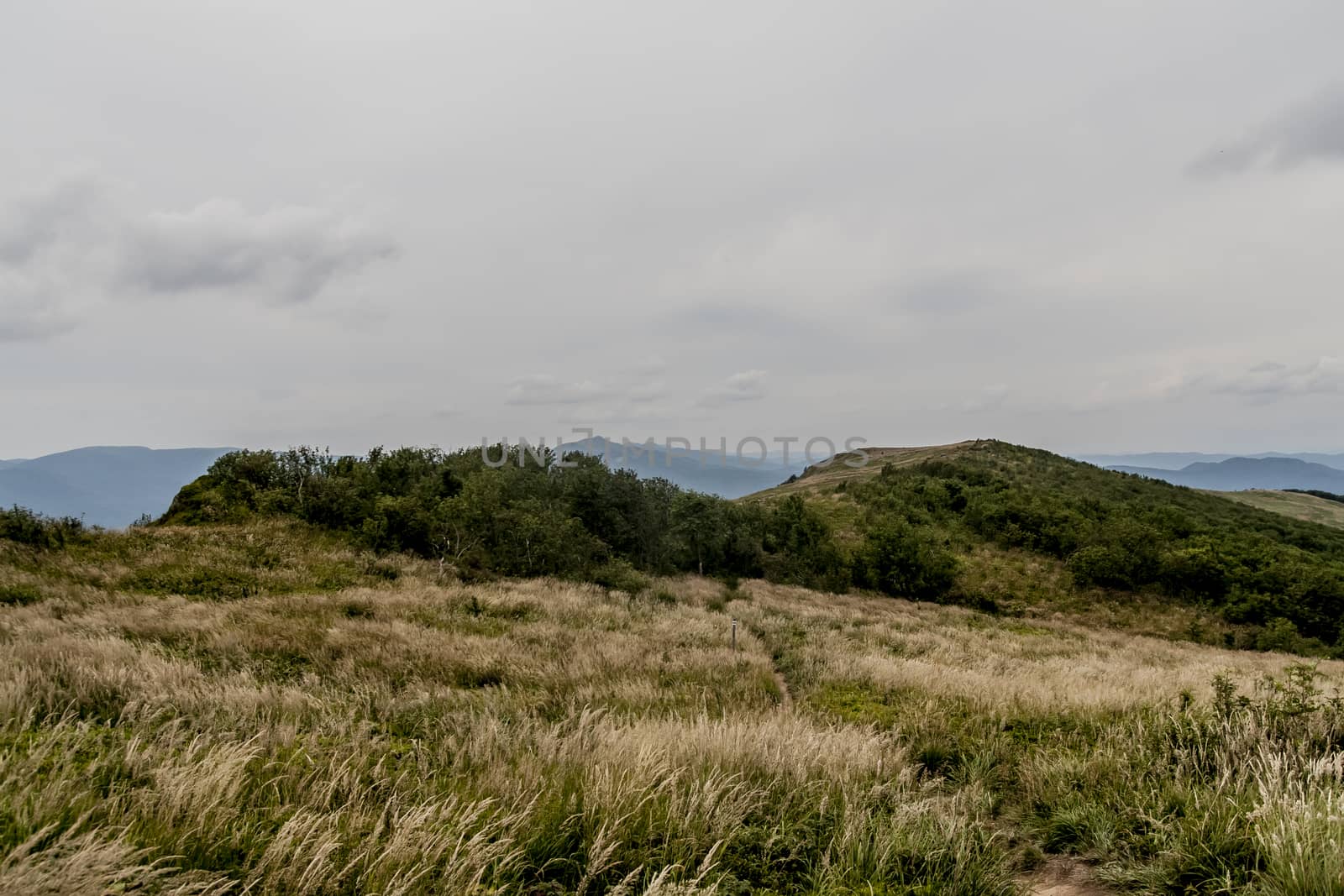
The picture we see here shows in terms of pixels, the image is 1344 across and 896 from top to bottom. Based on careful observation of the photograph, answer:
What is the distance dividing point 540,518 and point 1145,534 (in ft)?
149

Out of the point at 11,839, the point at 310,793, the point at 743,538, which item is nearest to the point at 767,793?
the point at 310,793

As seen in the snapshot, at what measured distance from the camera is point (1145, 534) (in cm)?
4300

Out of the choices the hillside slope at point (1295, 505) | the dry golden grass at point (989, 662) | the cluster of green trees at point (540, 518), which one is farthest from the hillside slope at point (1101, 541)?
the hillside slope at point (1295, 505)

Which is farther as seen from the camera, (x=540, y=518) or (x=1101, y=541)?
(x=1101, y=541)

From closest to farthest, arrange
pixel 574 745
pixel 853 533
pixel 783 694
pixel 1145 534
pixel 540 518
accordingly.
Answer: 1. pixel 574 745
2. pixel 783 694
3. pixel 540 518
4. pixel 1145 534
5. pixel 853 533

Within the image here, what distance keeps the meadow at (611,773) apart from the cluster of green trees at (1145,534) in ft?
130

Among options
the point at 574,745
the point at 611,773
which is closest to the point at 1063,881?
the point at 611,773

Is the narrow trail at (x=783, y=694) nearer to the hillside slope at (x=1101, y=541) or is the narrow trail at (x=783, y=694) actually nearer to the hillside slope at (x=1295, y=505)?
the hillside slope at (x=1101, y=541)

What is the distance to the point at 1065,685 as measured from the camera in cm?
925

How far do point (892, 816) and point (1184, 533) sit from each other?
62.0 meters

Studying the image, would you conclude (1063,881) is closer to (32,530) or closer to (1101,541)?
(32,530)

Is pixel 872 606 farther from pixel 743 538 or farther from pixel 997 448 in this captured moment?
pixel 997 448

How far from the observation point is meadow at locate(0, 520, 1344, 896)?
111 inches

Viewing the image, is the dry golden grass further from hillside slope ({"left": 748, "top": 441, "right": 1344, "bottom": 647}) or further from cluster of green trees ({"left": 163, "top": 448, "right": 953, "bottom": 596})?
hillside slope ({"left": 748, "top": 441, "right": 1344, "bottom": 647})
